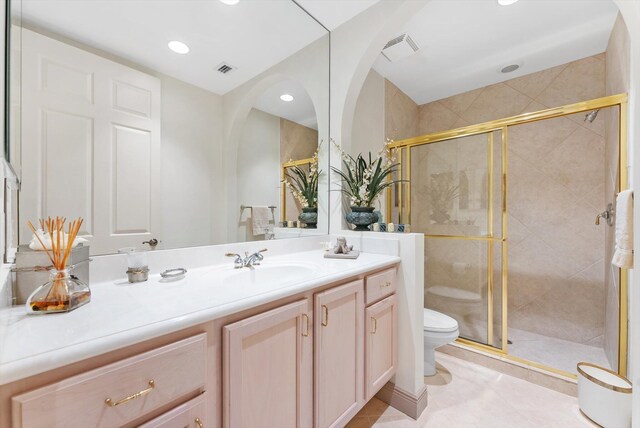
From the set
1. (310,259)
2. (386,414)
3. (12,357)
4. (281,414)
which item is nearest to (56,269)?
(12,357)

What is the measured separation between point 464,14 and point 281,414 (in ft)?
8.36

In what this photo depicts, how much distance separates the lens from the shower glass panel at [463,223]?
7.10 feet

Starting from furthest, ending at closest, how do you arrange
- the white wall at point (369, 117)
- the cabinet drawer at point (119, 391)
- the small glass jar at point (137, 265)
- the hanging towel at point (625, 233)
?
the white wall at point (369, 117) → the hanging towel at point (625, 233) → the small glass jar at point (137, 265) → the cabinet drawer at point (119, 391)

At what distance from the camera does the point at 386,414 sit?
153 centimetres

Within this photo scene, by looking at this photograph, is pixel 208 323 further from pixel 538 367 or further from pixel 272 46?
pixel 538 367

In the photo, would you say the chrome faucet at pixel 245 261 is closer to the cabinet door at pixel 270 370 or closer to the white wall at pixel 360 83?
the cabinet door at pixel 270 370

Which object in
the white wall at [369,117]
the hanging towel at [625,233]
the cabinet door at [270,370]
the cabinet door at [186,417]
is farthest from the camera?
the white wall at [369,117]

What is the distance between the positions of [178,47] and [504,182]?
90.7 inches

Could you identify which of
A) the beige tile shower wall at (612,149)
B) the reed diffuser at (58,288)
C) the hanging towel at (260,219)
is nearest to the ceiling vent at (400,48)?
the beige tile shower wall at (612,149)

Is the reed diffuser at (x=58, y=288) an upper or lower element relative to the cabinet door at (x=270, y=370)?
upper

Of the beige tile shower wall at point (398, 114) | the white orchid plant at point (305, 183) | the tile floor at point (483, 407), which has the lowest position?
the tile floor at point (483, 407)

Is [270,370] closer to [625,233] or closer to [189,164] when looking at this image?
[189,164]

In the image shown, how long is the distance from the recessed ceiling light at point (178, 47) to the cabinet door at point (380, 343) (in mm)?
1535

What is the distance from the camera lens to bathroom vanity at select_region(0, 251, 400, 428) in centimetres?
52
